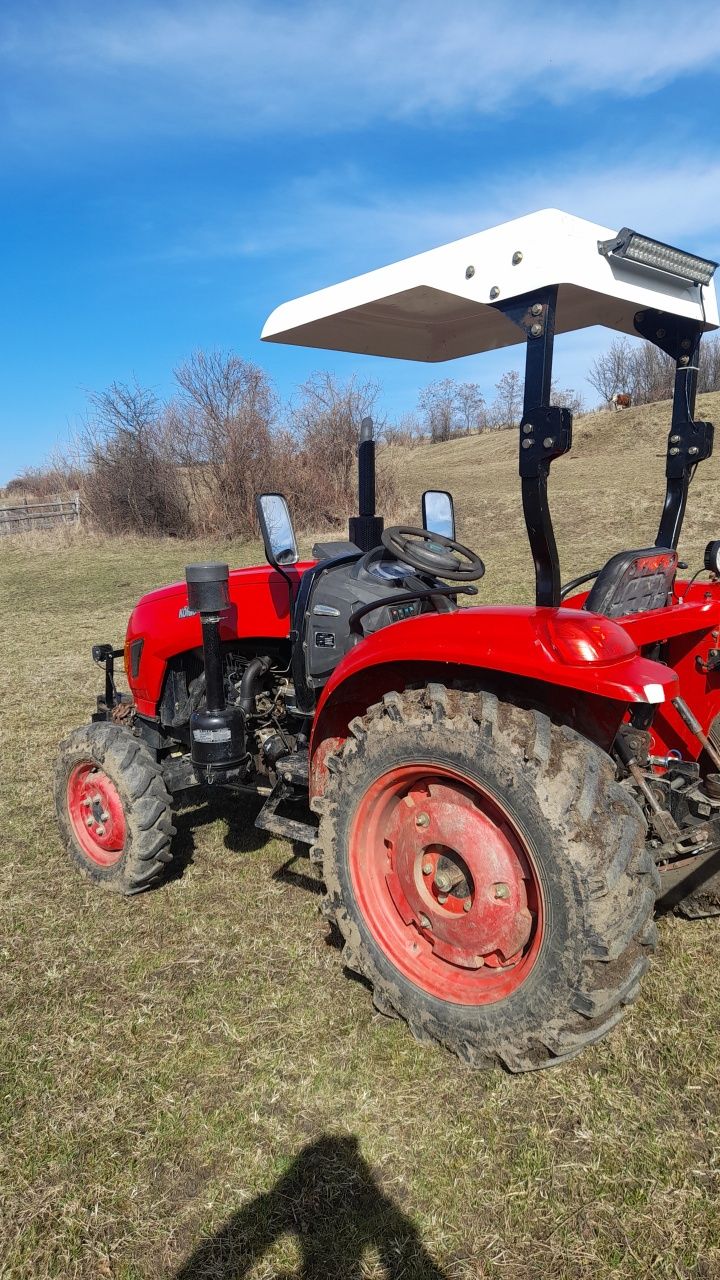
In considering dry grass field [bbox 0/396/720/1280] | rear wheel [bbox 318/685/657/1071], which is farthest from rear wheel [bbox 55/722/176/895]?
rear wheel [bbox 318/685/657/1071]

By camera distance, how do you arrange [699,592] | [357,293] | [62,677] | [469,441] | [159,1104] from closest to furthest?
[159,1104] → [357,293] → [699,592] → [62,677] → [469,441]

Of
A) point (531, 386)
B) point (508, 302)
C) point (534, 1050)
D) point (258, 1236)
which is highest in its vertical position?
point (508, 302)

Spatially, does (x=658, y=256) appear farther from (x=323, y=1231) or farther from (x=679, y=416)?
(x=323, y=1231)

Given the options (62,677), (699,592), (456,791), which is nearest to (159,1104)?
(456,791)

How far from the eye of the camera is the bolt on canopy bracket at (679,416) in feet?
8.30

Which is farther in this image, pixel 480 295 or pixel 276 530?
pixel 276 530

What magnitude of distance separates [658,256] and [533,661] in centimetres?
110

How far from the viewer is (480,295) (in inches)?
76.4

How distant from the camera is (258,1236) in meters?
1.67

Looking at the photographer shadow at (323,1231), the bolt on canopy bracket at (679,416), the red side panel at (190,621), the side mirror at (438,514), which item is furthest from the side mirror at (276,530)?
the photographer shadow at (323,1231)

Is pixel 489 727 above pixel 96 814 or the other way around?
above

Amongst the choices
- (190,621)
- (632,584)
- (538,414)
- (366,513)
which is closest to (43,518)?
(190,621)

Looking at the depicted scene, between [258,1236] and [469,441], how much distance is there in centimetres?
3086

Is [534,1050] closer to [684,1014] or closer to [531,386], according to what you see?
[684,1014]
